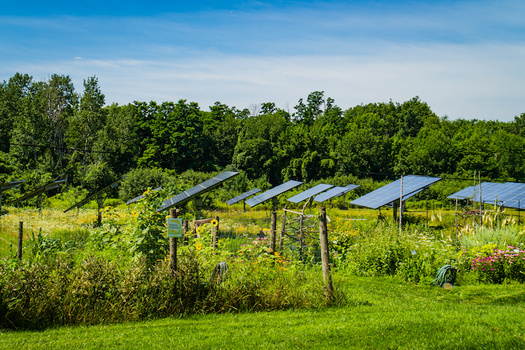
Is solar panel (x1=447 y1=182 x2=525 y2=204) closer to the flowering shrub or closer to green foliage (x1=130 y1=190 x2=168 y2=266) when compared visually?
the flowering shrub

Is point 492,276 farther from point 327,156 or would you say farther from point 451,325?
point 327,156

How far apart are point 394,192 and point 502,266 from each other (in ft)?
38.2

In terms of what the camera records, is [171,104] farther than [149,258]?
Yes

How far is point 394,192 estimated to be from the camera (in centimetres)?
2178

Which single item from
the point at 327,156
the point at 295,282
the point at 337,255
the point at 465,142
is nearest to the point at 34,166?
the point at 327,156

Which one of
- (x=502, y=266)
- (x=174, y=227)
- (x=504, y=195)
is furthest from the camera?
(x=504, y=195)

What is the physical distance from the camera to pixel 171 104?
60.6 m

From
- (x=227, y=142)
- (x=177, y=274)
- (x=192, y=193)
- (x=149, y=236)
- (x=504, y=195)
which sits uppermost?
(x=227, y=142)

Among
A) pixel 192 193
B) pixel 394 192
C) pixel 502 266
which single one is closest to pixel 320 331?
pixel 502 266

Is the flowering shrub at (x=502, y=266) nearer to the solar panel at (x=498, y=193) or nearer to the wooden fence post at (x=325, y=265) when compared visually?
the wooden fence post at (x=325, y=265)

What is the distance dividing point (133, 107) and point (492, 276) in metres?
56.9

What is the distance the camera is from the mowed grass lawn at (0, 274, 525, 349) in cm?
547

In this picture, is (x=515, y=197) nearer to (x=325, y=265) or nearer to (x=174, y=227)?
(x=325, y=265)

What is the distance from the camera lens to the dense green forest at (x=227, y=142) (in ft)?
160
